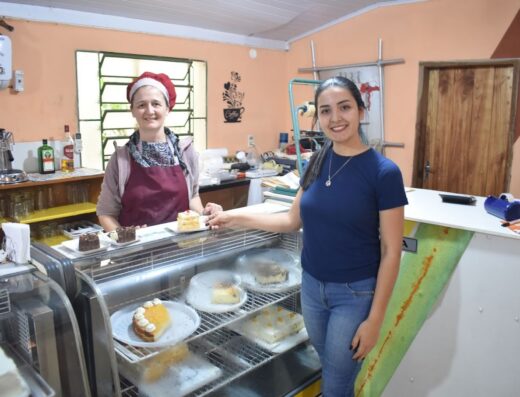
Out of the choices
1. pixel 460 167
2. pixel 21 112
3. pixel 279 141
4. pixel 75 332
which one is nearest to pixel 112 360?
pixel 75 332

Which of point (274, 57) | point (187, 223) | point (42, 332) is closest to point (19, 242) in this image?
point (42, 332)

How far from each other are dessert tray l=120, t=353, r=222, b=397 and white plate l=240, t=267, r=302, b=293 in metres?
0.36

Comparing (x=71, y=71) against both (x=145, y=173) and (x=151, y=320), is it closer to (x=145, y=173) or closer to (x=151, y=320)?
(x=145, y=173)

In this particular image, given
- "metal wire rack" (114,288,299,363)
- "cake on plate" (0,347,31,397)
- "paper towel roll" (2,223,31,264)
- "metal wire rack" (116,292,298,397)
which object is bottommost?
"metal wire rack" (116,292,298,397)

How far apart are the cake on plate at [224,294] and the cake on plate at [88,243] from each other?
0.51 metres

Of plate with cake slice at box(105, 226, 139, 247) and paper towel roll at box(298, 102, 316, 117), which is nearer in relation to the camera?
plate with cake slice at box(105, 226, 139, 247)

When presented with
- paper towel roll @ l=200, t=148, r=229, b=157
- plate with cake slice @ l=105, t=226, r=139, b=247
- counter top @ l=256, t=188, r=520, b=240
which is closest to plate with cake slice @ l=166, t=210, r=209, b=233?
plate with cake slice @ l=105, t=226, r=139, b=247

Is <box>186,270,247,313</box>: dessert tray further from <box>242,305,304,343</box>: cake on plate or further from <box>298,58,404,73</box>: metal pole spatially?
<box>298,58,404,73</box>: metal pole

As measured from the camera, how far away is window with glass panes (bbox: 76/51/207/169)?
409cm

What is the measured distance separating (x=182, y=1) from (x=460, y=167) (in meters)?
3.14

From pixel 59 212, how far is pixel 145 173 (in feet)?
6.52

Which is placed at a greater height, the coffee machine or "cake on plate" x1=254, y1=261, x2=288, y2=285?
the coffee machine

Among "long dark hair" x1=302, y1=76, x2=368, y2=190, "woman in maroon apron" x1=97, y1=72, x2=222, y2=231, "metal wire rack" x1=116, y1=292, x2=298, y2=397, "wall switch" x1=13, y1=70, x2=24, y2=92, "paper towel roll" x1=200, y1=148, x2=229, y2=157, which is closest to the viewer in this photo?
"long dark hair" x1=302, y1=76, x2=368, y2=190

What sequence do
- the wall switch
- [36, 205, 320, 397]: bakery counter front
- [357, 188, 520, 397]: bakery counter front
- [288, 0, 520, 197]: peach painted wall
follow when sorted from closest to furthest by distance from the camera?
1. [36, 205, 320, 397]: bakery counter front
2. [357, 188, 520, 397]: bakery counter front
3. the wall switch
4. [288, 0, 520, 197]: peach painted wall
